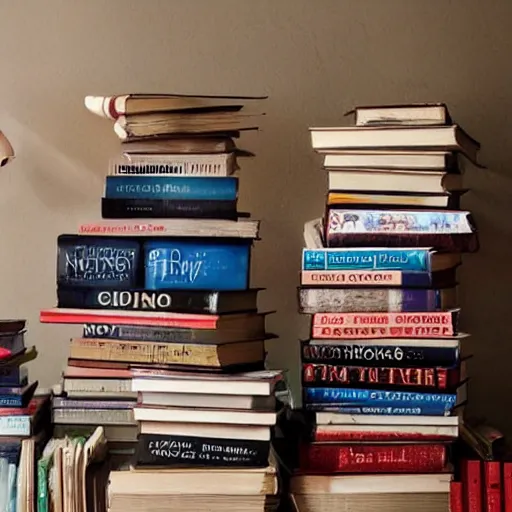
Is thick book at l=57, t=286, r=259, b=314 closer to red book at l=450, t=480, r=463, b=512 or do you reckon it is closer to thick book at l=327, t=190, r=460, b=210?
thick book at l=327, t=190, r=460, b=210

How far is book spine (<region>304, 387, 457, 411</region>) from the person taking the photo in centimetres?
139

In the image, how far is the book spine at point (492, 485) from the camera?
137 centimetres

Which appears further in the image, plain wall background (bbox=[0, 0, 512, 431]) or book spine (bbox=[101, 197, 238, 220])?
plain wall background (bbox=[0, 0, 512, 431])

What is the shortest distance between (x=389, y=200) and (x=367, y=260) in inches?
3.7

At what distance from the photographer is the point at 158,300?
140 centimetres

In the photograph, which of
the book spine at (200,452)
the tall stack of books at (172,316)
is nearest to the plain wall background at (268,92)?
the tall stack of books at (172,316)

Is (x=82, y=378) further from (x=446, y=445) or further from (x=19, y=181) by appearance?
(x=446, y=445)

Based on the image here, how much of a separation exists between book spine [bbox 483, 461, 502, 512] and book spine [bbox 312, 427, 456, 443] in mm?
63

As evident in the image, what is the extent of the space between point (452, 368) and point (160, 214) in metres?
0.47

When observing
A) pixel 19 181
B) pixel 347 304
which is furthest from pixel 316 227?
pixel 19 181

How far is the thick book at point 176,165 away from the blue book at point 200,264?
101 mm

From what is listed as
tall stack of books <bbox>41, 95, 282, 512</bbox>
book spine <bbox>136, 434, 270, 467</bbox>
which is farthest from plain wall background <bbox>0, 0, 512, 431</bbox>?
book spine <bbox>136, 434, 270, 467</bbox>

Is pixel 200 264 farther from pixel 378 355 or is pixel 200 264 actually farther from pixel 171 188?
pixel 378 355

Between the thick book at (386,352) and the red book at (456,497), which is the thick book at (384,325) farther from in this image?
the red book at (456,497)
